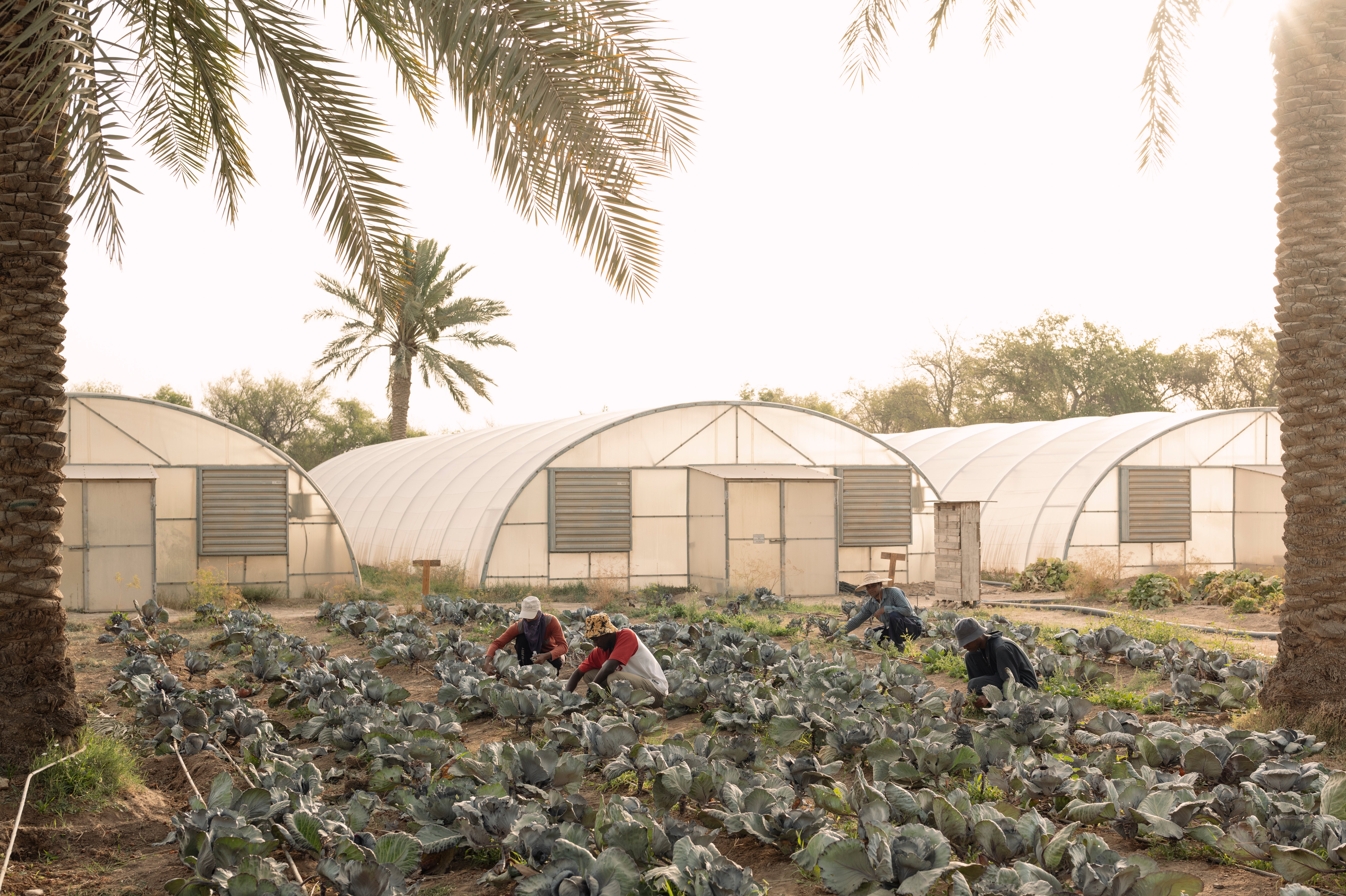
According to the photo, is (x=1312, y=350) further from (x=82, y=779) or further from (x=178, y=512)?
(x=178, y=512)

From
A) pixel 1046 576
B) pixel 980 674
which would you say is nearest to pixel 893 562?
pixel 1046 576

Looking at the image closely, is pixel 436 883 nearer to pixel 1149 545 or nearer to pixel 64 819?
pixel 64 819

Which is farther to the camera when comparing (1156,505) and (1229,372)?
(1229,372)

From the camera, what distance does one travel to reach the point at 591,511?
71.3ft

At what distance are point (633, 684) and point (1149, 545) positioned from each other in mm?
19066

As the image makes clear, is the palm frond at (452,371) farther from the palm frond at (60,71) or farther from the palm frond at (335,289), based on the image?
the palm frond at (60,71)

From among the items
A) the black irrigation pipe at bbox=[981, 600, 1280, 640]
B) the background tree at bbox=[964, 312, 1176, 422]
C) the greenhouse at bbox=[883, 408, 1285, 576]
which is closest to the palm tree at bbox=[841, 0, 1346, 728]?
the black irrigation pipe at bbox=[981, 600, 1280, 640]

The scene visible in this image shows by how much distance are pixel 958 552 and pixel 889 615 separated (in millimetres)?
7044

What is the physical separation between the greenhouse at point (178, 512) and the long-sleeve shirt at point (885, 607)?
12.3 meters

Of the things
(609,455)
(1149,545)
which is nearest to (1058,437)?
(1149,545)

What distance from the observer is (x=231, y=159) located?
9.98m

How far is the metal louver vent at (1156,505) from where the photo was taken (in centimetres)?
2444

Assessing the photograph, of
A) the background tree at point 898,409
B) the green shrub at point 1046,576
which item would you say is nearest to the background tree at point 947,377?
the background tree at point 898,409

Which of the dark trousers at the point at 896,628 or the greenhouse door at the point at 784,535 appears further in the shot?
the greenhouse door at the point at 784,535
